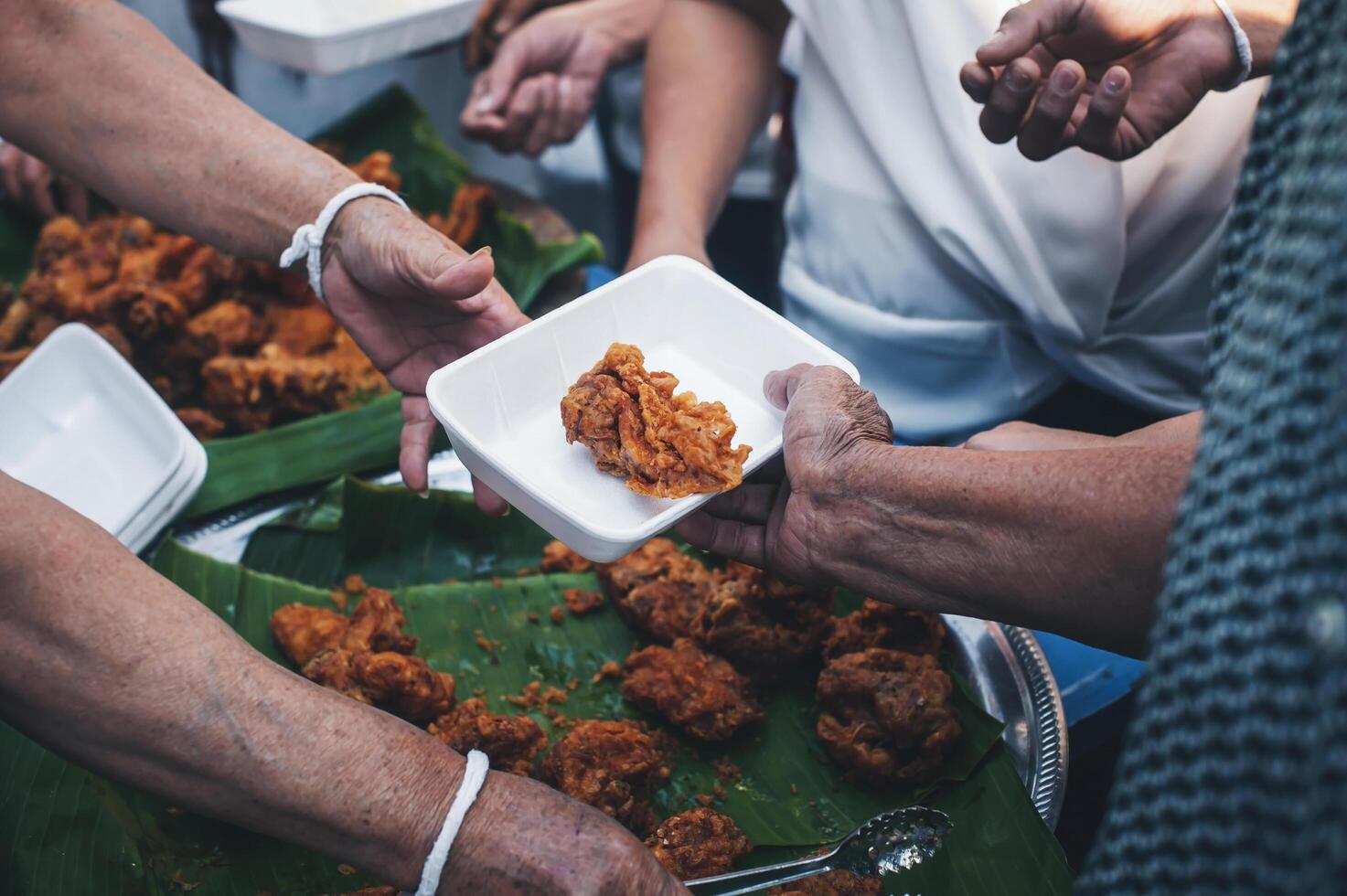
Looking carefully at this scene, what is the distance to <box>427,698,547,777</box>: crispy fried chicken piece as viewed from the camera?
6.60ft

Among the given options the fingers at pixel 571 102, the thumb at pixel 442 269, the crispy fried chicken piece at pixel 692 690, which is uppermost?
the thumb at pixel 442 269

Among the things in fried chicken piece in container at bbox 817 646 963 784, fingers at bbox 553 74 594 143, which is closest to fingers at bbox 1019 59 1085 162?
fried chicken piece in container at bbox 817 646 963 784

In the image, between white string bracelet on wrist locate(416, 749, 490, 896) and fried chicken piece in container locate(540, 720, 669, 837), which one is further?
fried chicken piece in container locate(540, 720, 669, 837)

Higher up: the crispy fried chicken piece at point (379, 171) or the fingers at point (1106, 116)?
the fingers at point (1106, 116)

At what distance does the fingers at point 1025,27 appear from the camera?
6.57ft

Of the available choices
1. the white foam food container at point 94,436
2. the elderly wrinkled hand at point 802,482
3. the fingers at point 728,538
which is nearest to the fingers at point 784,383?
the elderly wrinkled hand at point 802,482

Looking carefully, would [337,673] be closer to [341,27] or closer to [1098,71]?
[1098,71]

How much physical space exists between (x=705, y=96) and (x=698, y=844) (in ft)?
7.31

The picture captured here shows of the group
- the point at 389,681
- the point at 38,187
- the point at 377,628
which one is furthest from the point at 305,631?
the point at 38,187

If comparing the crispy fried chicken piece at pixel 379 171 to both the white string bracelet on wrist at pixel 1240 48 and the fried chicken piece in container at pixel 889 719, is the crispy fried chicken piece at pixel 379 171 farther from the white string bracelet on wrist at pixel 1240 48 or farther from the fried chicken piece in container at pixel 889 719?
the white string bracelet on wrist at pixel 1240 48

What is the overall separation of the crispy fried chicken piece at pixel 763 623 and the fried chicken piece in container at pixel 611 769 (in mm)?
278

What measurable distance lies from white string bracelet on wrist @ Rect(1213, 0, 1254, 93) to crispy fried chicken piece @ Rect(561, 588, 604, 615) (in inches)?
73.8

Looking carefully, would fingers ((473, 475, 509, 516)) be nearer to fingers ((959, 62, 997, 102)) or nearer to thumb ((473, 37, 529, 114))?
fingers ((959, 62, 997, 102))

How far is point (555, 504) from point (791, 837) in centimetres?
86
